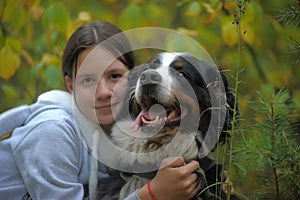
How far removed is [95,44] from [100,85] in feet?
0.69

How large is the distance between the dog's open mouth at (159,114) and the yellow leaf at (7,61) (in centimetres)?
123

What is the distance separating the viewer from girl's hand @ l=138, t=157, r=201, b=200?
202 cm

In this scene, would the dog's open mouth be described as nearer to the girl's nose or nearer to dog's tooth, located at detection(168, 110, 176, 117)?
dog's tooth, located at detection(168, 110, 176, 117)

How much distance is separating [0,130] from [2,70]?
2.72 feet

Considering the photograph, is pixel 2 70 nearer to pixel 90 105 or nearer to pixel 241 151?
pixel 90 105

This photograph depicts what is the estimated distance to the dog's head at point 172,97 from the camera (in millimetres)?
2070

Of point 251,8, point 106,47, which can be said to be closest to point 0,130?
point 106,47

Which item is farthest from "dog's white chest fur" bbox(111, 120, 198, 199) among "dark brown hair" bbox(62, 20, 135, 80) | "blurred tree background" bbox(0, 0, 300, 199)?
"blurred tree background" bbox(0, 0, 300, 199)

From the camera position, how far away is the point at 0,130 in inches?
92.4

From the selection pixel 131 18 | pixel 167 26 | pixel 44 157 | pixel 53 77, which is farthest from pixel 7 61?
pixel 167 26

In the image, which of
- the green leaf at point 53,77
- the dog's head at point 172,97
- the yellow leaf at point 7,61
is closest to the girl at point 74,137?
the dog's head at point 172,97

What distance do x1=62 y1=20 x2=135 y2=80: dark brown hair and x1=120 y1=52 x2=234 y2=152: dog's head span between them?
0.65 feet

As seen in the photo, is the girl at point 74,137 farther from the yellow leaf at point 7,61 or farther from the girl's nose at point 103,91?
the yellow leaf at point 7,61

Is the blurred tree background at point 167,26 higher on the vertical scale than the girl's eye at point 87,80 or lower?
lower
